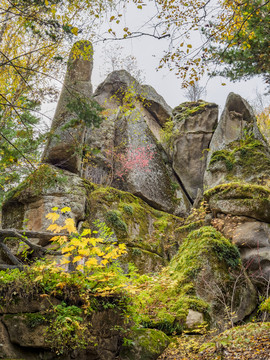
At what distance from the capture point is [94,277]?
152 inches

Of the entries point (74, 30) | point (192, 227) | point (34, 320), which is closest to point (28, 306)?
point (34, 320)

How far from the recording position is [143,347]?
4.24 meters

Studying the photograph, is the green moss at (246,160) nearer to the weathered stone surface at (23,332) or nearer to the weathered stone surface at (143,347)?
the weathered stone surface at (143,347)

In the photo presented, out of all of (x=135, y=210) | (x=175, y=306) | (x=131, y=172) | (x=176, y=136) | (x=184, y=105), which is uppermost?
(x=184, y=105)

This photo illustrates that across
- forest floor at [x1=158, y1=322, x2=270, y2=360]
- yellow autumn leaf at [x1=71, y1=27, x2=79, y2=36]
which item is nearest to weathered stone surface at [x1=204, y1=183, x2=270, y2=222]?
forest floor at [x1=158, y1=322, x2=270, y2=360]

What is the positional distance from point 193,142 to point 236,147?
12.6 ft

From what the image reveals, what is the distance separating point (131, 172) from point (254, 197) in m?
7.10

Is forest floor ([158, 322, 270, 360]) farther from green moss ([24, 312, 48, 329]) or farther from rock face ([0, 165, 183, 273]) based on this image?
rock face ([0, 165, 183, 273])

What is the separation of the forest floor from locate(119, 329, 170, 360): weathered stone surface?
1.87 ft

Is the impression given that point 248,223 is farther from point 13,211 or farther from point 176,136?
Result: point 176,136

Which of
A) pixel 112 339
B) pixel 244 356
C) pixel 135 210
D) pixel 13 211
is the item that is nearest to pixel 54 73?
pixel 13 211

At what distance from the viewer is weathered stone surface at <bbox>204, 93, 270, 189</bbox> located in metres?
12.3

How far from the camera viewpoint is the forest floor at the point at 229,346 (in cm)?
416

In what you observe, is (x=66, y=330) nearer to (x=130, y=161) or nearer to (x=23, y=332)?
(x=23, y=332)
